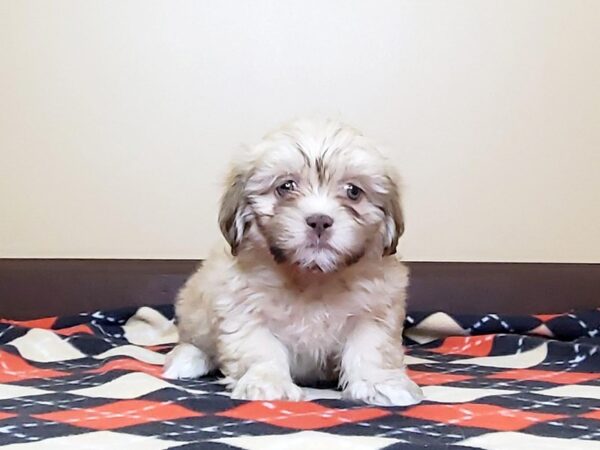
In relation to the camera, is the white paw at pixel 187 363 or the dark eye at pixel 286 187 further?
the white paw at pixel 187 363

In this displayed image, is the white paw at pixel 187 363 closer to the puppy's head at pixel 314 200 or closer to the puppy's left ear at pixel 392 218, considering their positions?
the puppy's head at pixel 314 200

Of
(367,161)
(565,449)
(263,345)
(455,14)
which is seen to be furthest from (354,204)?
(455,14)

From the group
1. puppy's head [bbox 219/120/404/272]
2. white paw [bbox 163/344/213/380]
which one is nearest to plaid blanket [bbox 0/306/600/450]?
white paw [bbox 163/344/213/380]

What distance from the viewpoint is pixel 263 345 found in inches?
71.4

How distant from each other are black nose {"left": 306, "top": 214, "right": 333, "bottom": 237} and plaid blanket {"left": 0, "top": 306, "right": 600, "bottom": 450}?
0.30 meters

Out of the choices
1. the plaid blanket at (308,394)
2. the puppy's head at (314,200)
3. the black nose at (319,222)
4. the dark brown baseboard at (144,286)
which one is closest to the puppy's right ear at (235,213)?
the puppy's head at (314,200)

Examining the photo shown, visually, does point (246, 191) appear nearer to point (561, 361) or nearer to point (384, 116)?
point (561, 361)

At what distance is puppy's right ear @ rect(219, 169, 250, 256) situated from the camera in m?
1.81

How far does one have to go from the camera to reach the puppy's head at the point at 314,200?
1.71 metres

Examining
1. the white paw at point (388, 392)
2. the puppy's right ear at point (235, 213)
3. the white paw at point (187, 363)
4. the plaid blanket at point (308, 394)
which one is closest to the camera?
the plaid blanket at point (308, 394)

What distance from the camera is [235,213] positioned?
5.92 feet

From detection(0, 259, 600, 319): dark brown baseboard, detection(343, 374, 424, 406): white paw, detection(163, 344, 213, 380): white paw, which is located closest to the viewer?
detection(343, 374, 424, 406): white paw

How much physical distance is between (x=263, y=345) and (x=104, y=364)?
0.46 meters

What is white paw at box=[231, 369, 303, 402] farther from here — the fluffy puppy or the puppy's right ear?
the puppy's right ear
